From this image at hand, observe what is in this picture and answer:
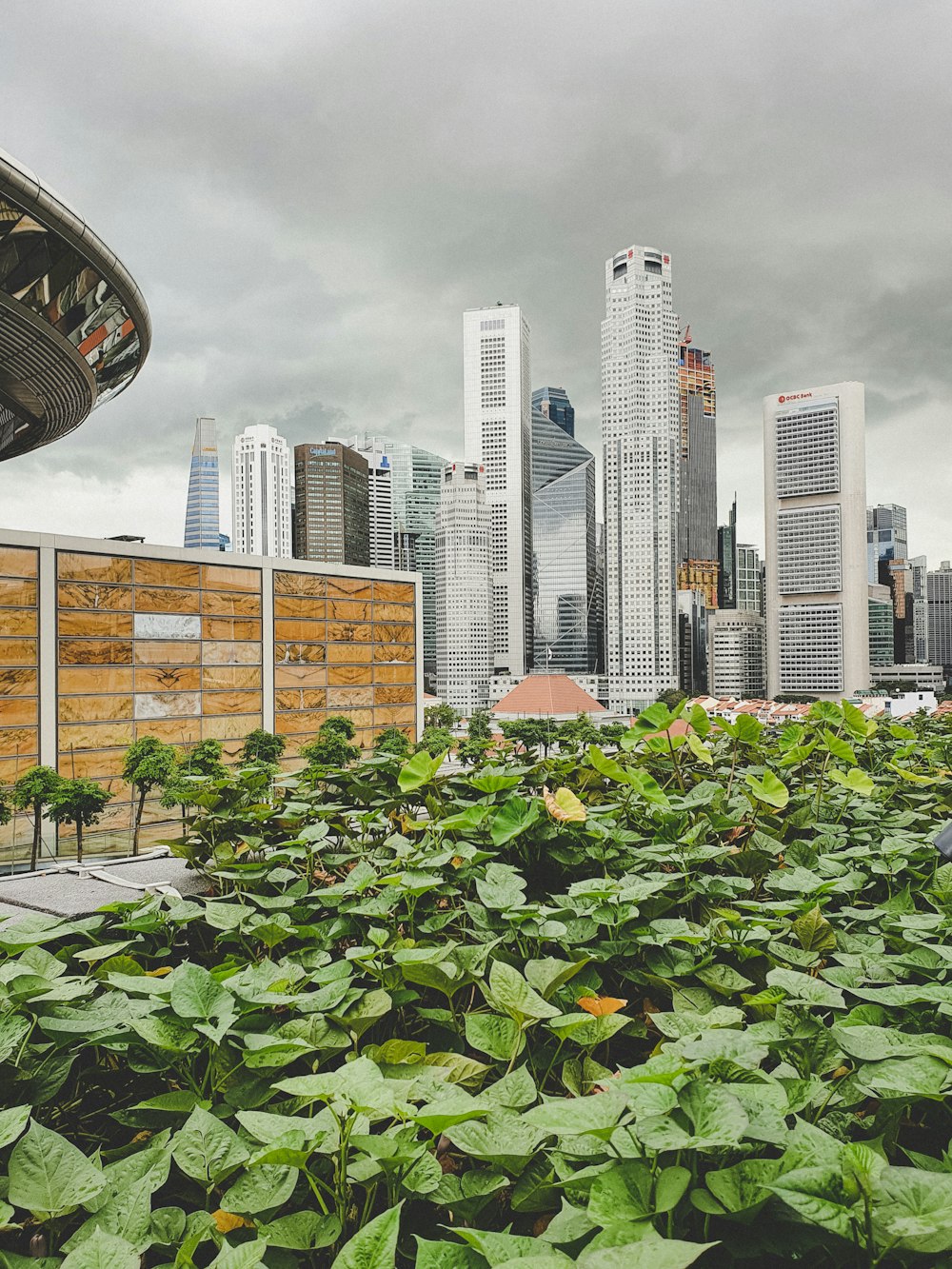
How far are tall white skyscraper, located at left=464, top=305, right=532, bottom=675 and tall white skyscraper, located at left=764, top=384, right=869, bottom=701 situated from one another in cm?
4458

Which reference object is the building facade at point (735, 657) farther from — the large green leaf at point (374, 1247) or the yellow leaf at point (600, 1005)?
the large green leaf at point (374, 1247)

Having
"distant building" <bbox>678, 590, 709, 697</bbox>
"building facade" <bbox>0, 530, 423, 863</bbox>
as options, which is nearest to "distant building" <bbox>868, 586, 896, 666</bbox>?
"distant building" <bbox>678, 590, 709, 697</bbox>

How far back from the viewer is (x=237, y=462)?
13338 centimetres

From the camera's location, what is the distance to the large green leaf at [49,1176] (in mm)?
743

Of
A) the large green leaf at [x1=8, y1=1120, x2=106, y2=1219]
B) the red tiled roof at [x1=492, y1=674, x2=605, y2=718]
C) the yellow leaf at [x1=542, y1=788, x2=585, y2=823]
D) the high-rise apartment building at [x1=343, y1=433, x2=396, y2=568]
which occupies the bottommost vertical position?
the red tiled roof at [x1=492, y1=674, x2=605, y2=718]

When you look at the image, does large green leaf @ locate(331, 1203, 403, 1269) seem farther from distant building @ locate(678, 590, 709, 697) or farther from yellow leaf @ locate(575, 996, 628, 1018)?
distant building @ locate(678, 590, 709, 697)

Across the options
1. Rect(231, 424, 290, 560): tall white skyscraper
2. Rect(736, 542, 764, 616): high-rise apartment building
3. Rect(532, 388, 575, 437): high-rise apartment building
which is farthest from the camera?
Rect(532, 388, 575, 437): high-rise apartment building

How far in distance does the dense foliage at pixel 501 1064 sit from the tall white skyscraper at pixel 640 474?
102002mm

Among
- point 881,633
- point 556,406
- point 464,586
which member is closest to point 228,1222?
point 464,586

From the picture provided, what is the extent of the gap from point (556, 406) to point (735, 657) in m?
81.4

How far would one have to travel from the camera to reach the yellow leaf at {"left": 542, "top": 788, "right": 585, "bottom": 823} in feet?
5.51

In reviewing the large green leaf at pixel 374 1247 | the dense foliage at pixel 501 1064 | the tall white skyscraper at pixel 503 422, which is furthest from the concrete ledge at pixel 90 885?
the tall white skyscraper at pixel 503 422

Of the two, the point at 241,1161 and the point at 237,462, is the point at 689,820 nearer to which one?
the point at 241,1161

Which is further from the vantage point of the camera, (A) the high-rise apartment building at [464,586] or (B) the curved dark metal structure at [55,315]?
(A) the high-rise apartment building at [464,586]
